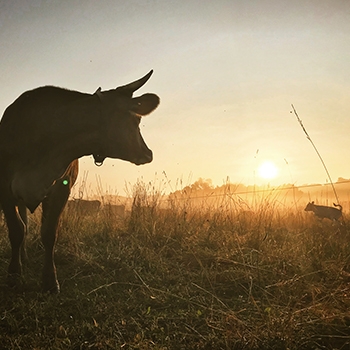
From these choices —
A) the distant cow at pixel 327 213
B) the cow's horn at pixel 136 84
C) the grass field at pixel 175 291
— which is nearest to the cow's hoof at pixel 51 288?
the grass field at pixel 175 291

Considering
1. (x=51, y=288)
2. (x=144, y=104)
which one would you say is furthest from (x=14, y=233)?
(x=144, y=104)

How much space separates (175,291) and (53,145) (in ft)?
5.43

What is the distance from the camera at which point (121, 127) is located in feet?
10.8

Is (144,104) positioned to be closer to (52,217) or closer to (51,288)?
(52,217)

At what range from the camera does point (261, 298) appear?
9.62ft

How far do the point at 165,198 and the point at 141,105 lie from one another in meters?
2.85

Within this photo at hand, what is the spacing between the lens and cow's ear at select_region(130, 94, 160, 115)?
340cm

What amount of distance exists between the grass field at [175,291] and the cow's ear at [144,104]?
1.45m

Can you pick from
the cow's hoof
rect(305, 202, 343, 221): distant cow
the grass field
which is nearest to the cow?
the cow's hoof

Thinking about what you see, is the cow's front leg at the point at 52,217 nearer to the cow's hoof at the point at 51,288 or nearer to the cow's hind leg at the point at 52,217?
the cow's hind leg at the point at 52,217

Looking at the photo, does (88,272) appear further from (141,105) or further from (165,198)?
(165,198)

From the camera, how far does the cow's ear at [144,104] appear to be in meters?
3.40

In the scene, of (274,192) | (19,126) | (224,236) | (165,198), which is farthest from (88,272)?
(274,192)

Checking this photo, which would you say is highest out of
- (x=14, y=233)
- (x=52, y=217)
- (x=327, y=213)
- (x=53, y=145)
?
(x=53, y=145)
